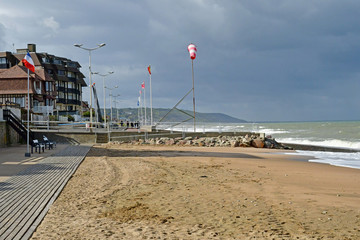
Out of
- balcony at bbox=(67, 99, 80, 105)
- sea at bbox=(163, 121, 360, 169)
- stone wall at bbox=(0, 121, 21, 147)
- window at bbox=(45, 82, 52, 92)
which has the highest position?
window at bbox=(45, 82, 52, 92)

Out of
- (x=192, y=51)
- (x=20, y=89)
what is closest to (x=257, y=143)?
(x=192, y=51)

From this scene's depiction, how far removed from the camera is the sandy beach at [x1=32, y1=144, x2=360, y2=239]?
225 inches

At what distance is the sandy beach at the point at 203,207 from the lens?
571cm

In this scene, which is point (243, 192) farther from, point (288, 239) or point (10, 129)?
point (10, 129)

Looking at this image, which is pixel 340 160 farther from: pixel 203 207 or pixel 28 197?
pixel 28 197

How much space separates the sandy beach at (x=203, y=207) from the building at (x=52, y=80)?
4582 centimetres

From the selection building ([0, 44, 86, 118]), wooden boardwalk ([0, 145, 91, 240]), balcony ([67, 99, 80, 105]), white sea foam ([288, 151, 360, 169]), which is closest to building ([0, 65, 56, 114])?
building ([0, 44, 86, 118])

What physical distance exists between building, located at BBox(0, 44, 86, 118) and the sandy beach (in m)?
45.8

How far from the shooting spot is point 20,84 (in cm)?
5194

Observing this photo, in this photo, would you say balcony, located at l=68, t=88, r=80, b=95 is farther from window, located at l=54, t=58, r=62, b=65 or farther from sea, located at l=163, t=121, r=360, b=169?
sea, located at l=163, t=121, r=360, b=169

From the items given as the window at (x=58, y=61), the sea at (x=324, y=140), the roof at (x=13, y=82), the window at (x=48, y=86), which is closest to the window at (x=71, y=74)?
the window at (x=58, y=61)

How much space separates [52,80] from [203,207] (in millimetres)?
57782

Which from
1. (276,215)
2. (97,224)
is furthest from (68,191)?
(276,215)

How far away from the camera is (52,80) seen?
199 ft
